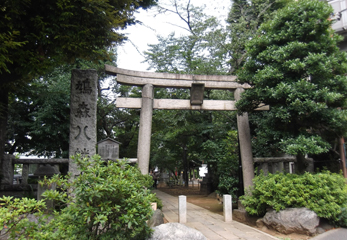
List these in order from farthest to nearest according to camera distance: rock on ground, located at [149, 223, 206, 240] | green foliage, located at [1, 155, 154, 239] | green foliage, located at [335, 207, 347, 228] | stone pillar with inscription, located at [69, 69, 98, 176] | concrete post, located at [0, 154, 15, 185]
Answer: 1. concrete post, located at [0, 154, 15, 185]
2. stone pillar with inscription, located at [69, 69, 98, 176]
3. green foliage, located at [335, 207, 347, 228]
4. rock on ground, located at [149, 223, 206, 240]
5. green foliage, located at [1, 155, 154, 239]

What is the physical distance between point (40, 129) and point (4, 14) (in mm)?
7417

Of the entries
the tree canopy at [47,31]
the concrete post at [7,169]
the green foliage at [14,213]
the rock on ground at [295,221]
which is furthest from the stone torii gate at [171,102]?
the green foliage at [14,213]

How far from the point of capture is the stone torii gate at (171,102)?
8.08 meters

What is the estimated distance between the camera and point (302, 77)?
21.6 feet

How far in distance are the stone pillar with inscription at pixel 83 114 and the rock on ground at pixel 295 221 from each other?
4538 mm

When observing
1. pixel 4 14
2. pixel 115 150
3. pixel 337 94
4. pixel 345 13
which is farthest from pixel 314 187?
pixel 345 13

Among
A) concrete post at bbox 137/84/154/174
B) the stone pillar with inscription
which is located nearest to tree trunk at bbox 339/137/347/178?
concrete post at bbox 137/84/154/174

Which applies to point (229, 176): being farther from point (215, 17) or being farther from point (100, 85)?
point (100, 85)

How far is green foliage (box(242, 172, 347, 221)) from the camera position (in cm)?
566

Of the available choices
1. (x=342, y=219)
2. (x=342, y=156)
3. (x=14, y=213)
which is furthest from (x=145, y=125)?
(x=342, y=156)

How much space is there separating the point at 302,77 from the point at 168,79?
3.95m

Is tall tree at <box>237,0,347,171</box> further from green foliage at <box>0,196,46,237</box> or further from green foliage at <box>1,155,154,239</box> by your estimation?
green foliage at <box>0,196,46,237</box>

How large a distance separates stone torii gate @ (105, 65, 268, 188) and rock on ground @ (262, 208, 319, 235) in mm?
2137

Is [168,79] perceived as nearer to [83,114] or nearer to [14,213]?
[83,114]
